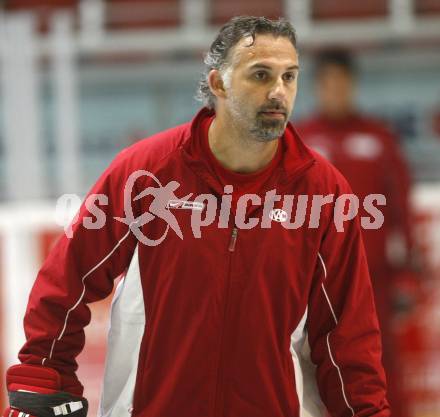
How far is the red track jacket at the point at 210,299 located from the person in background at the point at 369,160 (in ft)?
6.17

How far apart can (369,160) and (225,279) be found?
83.0 inches

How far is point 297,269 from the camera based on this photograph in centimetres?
227

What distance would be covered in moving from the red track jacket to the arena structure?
6.92 feet

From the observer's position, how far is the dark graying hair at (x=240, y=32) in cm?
221

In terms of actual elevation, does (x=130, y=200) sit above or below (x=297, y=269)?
above

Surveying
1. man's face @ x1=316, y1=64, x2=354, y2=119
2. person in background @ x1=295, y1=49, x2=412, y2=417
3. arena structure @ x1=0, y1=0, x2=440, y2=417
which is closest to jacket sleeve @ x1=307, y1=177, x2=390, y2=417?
person in background @ x1=295, y1=49, x2=412, y2=417

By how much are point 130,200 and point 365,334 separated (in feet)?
1.96

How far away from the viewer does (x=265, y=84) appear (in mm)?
2205

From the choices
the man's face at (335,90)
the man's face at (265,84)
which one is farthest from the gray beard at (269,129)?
the man's face at (335,90)

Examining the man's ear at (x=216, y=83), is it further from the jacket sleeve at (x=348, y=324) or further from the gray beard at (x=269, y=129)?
the jacket sleeve at (x=348, y=324)

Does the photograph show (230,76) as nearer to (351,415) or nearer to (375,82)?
(351,415)

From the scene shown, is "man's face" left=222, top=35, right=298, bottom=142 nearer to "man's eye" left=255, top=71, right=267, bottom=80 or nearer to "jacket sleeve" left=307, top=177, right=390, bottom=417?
"man's eye" left=255, top=71, right=267, bottom=80

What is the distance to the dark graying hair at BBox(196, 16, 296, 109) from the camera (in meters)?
2.21

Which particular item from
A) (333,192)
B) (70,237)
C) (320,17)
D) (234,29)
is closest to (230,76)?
(234,29)
